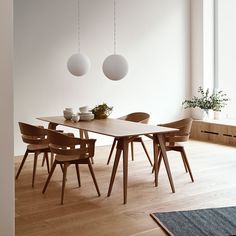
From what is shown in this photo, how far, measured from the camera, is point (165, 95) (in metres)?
8.21

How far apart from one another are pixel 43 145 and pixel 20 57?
2.23 m

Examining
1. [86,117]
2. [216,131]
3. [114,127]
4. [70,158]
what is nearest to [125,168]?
[70,158]

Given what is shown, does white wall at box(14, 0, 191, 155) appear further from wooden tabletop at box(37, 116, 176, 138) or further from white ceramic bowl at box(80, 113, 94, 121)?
white ceramic bowl at box(80, 113, 94, 121)

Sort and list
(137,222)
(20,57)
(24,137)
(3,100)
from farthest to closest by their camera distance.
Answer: (20,57) → (24,137) → (137,222) → (3,100)

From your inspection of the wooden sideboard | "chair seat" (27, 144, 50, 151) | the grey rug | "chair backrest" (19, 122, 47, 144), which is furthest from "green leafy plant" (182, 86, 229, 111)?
the grey rug

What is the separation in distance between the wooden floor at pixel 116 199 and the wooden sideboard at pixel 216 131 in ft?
5.27

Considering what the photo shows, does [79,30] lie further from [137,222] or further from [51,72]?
[137,222]

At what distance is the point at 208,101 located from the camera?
26.1 feet

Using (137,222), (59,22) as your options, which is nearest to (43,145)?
(137,222)

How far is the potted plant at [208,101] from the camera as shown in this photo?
26.1 feet

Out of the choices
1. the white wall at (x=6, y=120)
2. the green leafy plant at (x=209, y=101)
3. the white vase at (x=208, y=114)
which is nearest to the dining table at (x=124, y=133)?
the white wall at (x=6, y=120)

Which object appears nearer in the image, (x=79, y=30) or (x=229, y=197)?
(x=229, y=197)

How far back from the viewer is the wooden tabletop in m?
4.18

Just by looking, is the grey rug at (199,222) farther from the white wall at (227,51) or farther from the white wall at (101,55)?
the white wall at (227,51)
